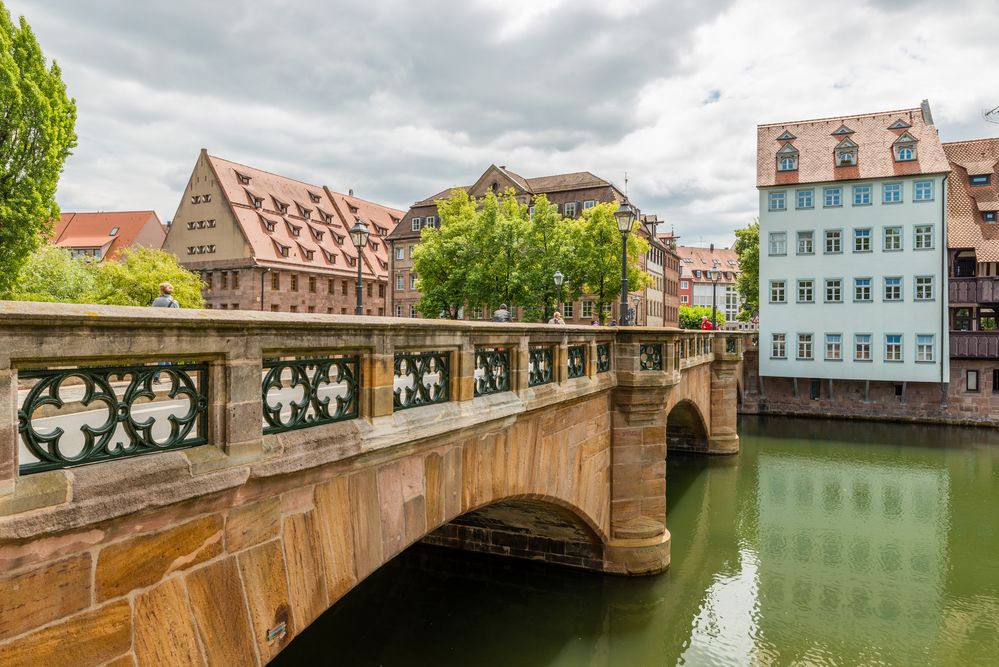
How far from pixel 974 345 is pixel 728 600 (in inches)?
1018

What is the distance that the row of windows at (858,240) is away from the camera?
30.9 m

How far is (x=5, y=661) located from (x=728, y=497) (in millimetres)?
18583

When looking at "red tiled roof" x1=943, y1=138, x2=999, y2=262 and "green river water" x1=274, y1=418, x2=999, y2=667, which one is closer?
"green river water" x1=274, y1=418, x2=999, y2=667

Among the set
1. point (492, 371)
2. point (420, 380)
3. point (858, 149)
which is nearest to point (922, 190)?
point (858, 149)

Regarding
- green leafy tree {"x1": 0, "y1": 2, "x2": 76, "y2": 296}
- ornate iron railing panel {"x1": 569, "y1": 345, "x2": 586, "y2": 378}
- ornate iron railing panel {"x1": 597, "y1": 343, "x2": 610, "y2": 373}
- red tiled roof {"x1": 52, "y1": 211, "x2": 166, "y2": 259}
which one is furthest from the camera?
red tiled roof {"x1": 52, "y1": 211, "x2": 166, "y2": 259}

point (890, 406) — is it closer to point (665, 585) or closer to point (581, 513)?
point (665, 585)

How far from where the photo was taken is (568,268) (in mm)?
32875

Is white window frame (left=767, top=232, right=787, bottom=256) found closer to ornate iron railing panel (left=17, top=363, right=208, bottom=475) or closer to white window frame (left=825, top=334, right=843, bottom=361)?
white window frame (left=825, top=334, right=843, bottom=361)

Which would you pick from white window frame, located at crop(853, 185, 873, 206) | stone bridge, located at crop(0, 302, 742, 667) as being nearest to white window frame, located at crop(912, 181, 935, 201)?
white window frame, located at crop(853, 185, 873, 206)

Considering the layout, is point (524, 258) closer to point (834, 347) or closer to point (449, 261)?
point (449, 261)

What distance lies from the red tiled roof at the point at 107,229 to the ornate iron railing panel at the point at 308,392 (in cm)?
6842

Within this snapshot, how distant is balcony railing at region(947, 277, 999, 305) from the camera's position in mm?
30078

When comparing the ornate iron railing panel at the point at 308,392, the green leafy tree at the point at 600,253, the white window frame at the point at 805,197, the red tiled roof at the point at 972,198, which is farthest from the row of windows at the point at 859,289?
the ornate iron railing panel at the point at 308,392

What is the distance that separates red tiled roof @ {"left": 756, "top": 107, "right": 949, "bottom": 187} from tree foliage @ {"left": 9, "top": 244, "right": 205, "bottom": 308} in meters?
29.2
